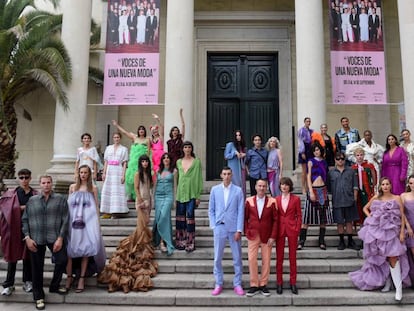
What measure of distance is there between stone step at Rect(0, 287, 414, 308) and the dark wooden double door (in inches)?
331

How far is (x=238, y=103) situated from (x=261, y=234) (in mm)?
9266

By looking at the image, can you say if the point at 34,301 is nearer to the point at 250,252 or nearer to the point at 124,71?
the point at 250,252

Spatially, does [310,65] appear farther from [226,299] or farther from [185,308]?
[185,308]

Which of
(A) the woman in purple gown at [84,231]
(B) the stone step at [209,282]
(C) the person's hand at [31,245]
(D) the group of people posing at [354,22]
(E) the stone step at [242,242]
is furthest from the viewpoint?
(D) the group of people posing at [354,22]

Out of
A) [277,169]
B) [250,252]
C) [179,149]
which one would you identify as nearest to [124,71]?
[179,149]

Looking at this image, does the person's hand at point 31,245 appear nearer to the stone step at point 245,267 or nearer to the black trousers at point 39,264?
the black trousers at point 39,264

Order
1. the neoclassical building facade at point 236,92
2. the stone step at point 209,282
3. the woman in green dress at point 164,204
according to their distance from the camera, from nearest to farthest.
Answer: the stone step at point 209,282, the woman in green dress at point 164,204, the neoclassical building facade at point 236,92

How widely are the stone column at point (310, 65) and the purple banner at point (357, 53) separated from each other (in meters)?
0.40

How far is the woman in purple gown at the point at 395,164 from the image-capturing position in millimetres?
7770

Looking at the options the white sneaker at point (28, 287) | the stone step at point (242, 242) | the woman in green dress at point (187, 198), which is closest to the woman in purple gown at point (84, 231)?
the white sneaker at point (28, 287)

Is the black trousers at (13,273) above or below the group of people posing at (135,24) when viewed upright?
below

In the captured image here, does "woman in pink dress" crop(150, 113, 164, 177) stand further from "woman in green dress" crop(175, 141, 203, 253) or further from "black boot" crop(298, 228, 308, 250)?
"black boot" crop(298, 228, 308, 250)

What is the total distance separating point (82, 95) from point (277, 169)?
6221 millimetres

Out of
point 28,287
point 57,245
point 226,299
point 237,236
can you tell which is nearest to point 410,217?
point 237,236
